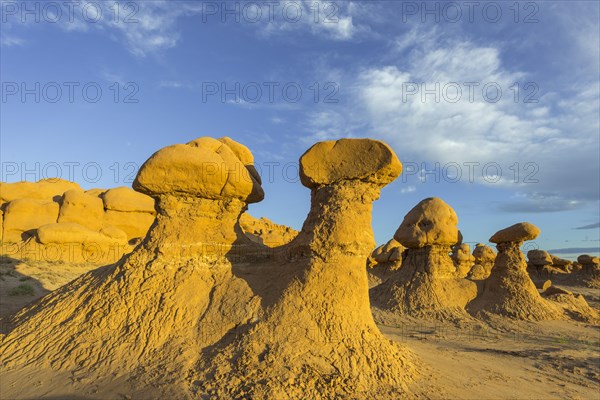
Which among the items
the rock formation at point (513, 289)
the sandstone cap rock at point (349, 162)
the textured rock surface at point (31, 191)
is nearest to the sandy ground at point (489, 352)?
the rock formation at point (513, 289)

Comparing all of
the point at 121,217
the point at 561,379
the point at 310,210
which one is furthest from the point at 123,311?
the point at 121,217

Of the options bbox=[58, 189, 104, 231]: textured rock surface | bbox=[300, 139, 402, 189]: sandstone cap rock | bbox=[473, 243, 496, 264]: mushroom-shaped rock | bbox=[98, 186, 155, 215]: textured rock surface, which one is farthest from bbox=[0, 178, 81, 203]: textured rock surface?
bbox=[473, 243, 496, 264]: mushroom-shaped rock

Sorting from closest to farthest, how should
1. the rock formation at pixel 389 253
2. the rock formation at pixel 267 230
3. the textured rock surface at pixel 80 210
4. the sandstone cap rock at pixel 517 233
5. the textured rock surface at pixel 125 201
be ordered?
the sandstone cap rock at pixel 517 233, the textured rock surface at pixel 80 210, the rock formation at pixel 267 230, the textured rock surface at pixel 125 201, the rock formation at pixel 389 253

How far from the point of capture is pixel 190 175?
255 inches

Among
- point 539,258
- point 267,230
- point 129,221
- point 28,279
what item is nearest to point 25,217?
point 129,221

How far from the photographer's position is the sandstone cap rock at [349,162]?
19.8 ft

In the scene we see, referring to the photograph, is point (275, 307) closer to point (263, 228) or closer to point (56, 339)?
point (56, 339)

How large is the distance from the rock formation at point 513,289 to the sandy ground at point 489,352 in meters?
0.53

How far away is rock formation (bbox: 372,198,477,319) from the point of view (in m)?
12.9

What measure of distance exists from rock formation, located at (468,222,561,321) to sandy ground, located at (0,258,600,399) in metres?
0.53

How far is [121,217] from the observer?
74.6 feet

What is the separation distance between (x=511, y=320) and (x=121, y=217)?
20.5 meters

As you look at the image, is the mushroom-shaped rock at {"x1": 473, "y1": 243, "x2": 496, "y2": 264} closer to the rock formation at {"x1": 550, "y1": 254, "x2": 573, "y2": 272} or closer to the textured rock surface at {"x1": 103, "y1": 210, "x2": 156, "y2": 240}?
the rock formation at {"x1": 550, "y1": 254, "x2": 573, "y2": 272}

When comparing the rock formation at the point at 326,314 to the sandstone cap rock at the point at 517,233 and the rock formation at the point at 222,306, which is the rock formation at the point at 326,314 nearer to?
the rock formation at the point at 222,306
